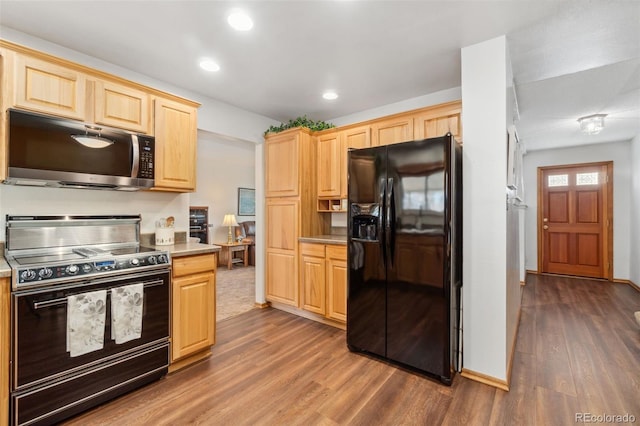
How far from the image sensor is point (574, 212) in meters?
5.69

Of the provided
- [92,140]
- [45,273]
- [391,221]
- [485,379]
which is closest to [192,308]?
[45,273]

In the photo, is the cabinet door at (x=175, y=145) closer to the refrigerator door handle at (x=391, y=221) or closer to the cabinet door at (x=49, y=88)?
the cabinet door at (x=49, y=88)

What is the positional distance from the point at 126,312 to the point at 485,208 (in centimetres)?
270

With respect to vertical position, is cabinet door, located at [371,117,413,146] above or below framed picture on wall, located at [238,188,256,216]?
above

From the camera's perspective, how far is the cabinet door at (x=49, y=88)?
1926mm

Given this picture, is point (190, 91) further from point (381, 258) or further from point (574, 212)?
point (574, 212)

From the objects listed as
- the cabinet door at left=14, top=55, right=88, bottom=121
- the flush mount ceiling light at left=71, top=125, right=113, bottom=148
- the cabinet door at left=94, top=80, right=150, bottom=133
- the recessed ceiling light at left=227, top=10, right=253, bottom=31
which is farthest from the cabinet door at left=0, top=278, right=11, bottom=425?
the recessed ceiling light at left=227, top=10, right=253, bottom=31

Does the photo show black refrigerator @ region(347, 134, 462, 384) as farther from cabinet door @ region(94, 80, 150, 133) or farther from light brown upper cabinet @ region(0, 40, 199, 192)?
cabinet door @ region(94, 80, 150, 133)

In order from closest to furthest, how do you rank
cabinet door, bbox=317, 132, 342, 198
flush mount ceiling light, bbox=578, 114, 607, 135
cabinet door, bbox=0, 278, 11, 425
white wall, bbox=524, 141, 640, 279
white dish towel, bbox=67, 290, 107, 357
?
cabinet door, bbox=0, 278, 11, 425, white dish towel, bbox=67, 290, 107, 357, cabinet door, bbox=317, 132, 342, 198, flush mount ceiling light, bbox=578, 114, 607, 135, white wall, bbox=524, 141, 640, 279

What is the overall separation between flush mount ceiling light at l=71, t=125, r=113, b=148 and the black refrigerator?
201 cm

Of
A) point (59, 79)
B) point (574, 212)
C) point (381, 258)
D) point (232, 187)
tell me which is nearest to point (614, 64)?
point (381, 258)

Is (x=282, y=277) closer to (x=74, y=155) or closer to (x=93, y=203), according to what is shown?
(x=93, y=203)

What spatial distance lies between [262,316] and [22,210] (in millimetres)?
2444

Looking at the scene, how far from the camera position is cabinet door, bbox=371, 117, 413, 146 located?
3.04 meters
